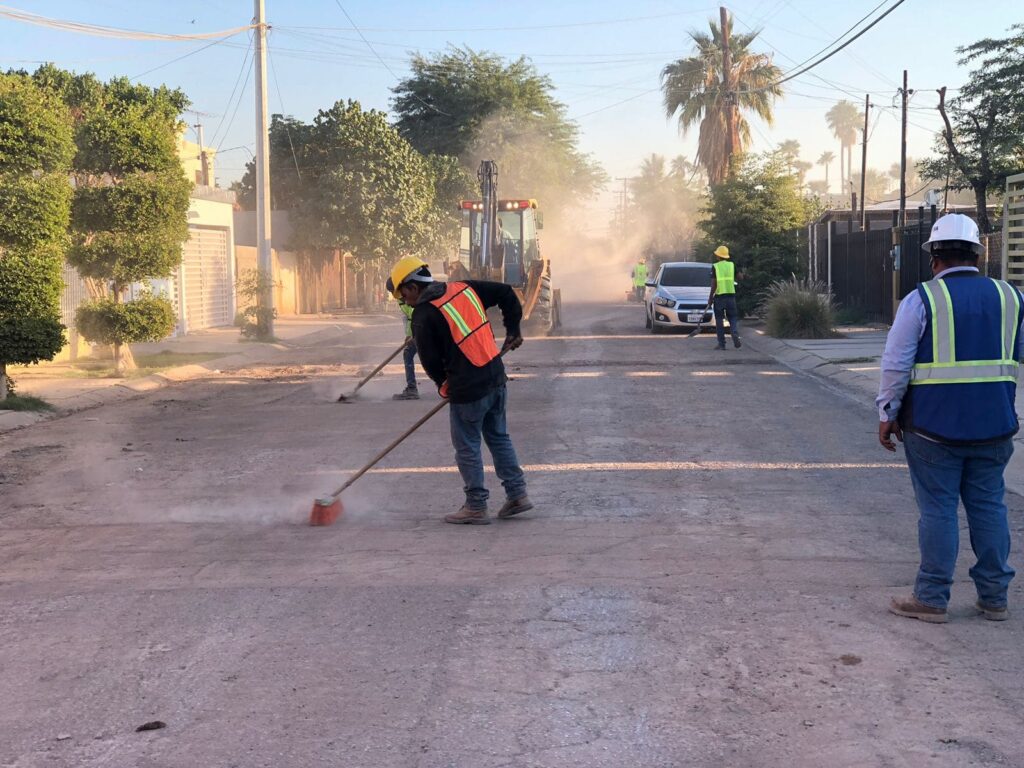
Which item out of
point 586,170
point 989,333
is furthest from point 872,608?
point 586,170

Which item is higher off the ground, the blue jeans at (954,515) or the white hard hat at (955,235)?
the white hard hat at (955,235)

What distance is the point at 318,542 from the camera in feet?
21.8

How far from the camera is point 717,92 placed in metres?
41.8

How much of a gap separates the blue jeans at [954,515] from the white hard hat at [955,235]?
0.86m

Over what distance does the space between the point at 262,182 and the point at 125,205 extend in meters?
7.95

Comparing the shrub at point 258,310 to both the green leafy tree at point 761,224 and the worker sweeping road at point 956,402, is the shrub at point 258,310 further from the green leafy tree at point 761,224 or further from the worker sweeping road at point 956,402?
the worker sweeping road at point 956,402

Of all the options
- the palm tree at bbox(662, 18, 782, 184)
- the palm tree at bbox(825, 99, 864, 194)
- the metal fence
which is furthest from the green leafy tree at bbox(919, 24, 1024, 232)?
the palm tree at bbox(825, 99, 864, 194)

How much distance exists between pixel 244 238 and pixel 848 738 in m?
38.1

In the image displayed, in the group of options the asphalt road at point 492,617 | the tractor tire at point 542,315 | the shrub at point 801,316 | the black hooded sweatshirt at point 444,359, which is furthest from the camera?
the tractor tire at point 542,315

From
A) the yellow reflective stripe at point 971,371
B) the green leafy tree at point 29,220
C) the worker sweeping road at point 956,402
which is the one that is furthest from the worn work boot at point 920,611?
the green leafy tree at point 29,220

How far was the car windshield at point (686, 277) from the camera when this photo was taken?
24.7 meters

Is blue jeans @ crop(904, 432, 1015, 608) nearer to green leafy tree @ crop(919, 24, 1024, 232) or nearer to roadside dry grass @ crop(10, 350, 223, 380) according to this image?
roadside dry grass @ crop(10, 350, 223, 380)

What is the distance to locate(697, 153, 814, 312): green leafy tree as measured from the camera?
89.8 feet

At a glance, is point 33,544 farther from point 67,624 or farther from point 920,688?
point 920,688
